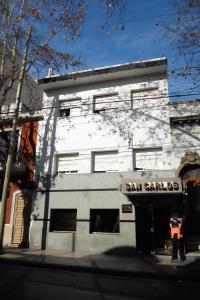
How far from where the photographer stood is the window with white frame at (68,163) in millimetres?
15352

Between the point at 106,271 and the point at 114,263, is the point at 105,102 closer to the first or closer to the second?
the point at 114,263

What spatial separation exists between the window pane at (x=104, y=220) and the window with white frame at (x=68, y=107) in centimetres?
587

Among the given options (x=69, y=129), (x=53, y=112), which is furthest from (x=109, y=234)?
(x=53, y=112)

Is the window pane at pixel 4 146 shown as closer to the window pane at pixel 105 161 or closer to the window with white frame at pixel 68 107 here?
the window with white frame at pixel 68 107

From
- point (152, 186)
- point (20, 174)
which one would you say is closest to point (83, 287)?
point (152, 186)

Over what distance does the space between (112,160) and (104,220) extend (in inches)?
122

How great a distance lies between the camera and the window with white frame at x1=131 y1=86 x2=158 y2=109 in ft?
48.9

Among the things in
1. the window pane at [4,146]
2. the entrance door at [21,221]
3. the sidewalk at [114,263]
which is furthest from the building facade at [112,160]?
the window pane at [4,146]

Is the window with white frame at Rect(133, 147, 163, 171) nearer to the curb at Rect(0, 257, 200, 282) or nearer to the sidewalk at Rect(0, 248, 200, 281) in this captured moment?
the sidewalk at Rect(0, 248, 200, 281)

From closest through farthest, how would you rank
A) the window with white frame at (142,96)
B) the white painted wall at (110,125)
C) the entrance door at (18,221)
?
1. the white painted wall at (110,125)
2. the window with white frame at (142,96)
3. the entrance door at (18,221)

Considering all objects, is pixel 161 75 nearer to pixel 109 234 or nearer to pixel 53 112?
pixel 53 112

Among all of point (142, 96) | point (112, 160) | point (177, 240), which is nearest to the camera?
point (177, 240)

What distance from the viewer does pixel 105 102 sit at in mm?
15805

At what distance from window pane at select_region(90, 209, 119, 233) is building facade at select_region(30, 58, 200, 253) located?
5 centimetres
